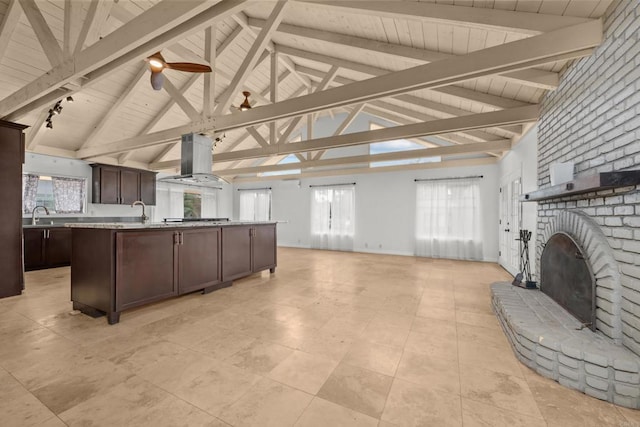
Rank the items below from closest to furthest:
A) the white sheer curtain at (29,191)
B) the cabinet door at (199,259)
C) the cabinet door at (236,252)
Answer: the cabinet door at (199,259) → the cabinet door at (236,252) → the white sheer curtain at (29,191)

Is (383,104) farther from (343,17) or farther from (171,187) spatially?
(171,187)

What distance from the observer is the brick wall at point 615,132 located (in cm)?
166

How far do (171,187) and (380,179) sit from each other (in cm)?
628

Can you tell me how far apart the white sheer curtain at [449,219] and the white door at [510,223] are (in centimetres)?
55

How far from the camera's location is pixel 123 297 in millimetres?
2584

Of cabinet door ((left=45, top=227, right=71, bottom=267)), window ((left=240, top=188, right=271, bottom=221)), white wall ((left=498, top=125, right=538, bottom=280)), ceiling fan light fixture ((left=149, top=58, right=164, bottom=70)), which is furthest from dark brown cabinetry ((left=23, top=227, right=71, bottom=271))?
white wall ((left=498, top=125, right=538, bottom=280))

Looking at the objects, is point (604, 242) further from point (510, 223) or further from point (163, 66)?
point (163, 66)

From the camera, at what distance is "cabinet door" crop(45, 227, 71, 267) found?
5.06 metres

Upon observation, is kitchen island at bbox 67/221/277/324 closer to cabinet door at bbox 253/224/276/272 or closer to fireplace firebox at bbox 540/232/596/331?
cabinet door at bbox 253/224/276/272

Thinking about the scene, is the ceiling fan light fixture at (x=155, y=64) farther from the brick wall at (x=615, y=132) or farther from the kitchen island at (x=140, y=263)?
the brick wall at (x=615, y=132)

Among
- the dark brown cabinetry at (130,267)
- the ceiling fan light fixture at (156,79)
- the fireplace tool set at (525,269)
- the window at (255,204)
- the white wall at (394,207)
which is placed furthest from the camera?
the window at (255,204)

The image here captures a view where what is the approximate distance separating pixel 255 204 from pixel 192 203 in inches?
80.3

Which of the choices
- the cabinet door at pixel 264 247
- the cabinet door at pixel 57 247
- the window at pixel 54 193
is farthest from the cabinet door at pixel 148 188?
the cabinet door at pixel 264 247

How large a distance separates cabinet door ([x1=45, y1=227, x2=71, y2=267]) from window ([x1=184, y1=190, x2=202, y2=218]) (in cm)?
326
